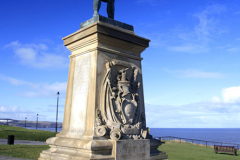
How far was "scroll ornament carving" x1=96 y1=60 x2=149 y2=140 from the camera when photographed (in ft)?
20.7

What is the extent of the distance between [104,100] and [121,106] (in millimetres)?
565

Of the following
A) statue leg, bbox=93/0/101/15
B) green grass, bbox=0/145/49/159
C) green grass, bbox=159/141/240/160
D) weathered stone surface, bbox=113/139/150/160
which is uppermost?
statue leg, bbox=93/0/101/15

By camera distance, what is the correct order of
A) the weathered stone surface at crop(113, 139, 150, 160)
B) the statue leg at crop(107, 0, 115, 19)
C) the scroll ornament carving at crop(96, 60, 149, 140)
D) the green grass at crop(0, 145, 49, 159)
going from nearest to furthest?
the weathered stone surface at crop(113, 139, 150, 160) < the scroll ornament carving at crop(96, 60, 149, 140) < the statue leg at crop(107, 0, 115, 19) < the green grass at crop(0, 145, 49, 159)

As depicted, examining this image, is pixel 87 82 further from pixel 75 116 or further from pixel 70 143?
pixel 70 143

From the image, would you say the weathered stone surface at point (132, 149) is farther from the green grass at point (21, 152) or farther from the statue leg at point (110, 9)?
the green grass at point (21, 152)

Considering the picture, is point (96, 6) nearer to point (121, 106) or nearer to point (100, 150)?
point (121, 106)

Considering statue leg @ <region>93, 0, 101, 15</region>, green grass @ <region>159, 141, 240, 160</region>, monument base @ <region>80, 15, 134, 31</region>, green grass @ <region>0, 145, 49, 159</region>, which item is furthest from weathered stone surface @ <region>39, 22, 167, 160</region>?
green grass @ <region>159, 141, 240, 160</region>

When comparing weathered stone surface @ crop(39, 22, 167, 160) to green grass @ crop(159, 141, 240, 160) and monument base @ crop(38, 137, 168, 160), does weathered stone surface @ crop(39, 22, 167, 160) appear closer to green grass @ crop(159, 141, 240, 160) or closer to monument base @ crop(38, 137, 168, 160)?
monument base @ crop(38, 137, 168, 160)

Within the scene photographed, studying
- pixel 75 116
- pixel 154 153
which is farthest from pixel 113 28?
pixel 154 153

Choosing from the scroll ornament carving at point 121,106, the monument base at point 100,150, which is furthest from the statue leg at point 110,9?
the monument base at point 100,150

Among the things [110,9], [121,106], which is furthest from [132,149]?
[110,9]

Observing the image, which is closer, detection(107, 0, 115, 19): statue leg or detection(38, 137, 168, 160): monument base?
detection(38, 137, 168, 160): monument base

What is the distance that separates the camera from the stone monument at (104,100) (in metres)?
6.11

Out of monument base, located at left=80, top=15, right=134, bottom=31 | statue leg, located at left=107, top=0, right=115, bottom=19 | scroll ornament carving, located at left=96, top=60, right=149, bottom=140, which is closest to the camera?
scroll ornament carving, located at left=96, top=60, right=149, bottom=140
